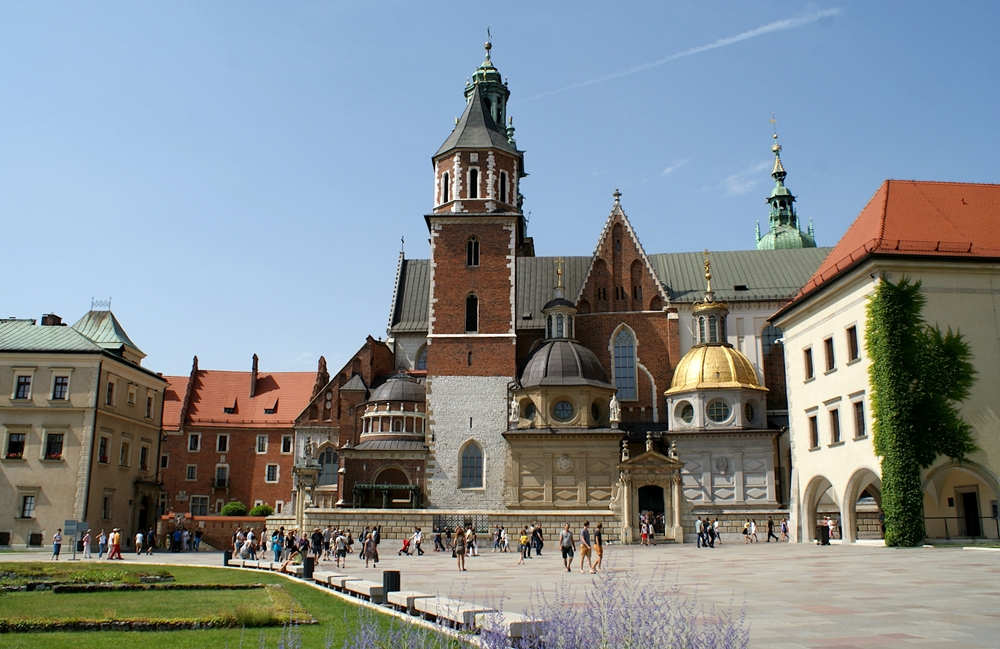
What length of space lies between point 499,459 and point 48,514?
20878 millimetres

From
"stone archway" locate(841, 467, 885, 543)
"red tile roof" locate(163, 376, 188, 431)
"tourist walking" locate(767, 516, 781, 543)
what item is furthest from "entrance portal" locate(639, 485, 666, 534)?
"red tile roof" locate(163, 376, 188, 431)

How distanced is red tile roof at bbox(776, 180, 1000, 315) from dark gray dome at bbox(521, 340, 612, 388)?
1408 centimetres

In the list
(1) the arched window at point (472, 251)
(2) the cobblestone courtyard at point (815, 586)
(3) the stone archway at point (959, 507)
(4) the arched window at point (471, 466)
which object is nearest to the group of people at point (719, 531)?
(2) the cobblestone courtyard at point (815, 586)

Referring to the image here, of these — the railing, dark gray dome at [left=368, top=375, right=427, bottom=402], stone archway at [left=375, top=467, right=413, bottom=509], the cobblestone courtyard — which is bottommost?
the cobblestone courtyard

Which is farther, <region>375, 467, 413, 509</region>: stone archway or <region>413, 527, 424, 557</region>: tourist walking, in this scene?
<region>375, 467, 413, 509</region>: stone archway

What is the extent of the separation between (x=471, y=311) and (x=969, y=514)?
83.9 ft

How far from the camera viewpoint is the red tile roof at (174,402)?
65.0 metres

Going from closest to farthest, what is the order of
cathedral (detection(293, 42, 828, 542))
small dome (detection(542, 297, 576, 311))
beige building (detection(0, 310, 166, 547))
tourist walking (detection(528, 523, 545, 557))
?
1. tourist walking (detection(528, 523, 545, 557))
2. beige building (detection(0, 310, 166, 547))
3. cathedral (detection(293, 42, 828, 542))
4. small dome (detection(542, 297, 576, 311))

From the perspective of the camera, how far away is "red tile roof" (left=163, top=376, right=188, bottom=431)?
65.0 m

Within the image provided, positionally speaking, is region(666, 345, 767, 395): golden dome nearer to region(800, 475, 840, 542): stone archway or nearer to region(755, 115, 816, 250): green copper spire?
region(800, 475, 840, 542): stone archway

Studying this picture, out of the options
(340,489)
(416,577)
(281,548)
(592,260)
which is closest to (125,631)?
(416,577)

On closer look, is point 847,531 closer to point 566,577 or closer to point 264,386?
point 566,577

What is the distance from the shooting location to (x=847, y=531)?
31031 millimetres

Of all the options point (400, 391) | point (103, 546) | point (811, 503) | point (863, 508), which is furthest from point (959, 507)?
point (103, 546)
